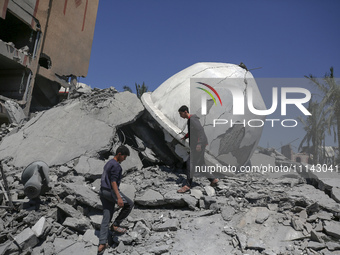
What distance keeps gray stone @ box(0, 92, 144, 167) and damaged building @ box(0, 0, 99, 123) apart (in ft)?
15.2

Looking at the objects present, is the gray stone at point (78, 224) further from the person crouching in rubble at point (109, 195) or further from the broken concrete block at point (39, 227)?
the person crouching in rubble at point (109, 195)

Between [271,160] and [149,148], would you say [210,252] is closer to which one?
[149,148]

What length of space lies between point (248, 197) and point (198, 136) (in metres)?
1.39

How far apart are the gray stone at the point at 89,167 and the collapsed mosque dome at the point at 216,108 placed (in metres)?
1.71

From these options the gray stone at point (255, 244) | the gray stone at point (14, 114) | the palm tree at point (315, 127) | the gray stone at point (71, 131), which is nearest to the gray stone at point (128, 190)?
the gray stone at point (71, 131)

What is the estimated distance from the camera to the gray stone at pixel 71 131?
5227 mm

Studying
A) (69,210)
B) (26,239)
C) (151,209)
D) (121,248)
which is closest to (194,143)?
(151,209)

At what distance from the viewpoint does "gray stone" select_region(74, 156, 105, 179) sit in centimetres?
441

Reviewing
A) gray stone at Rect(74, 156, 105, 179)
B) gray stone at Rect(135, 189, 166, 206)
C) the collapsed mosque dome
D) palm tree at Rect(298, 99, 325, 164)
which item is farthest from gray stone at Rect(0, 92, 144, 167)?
palm tree at Rect(298, 99, 325, 164)

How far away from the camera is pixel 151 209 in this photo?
3.82 m

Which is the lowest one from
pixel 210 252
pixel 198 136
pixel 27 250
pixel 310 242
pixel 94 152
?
pixel 27 250

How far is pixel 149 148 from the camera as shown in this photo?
579cm

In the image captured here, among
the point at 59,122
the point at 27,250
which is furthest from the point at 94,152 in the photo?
the point at 27,250

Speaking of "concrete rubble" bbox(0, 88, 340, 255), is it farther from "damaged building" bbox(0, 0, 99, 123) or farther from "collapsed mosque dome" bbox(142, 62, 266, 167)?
"damaged building" bbox(0, 0, 99, 123)
